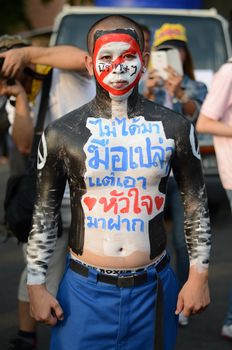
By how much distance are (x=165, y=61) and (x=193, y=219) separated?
2.42 m

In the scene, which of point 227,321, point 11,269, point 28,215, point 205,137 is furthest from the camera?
point 205,137

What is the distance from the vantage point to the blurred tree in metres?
22.7

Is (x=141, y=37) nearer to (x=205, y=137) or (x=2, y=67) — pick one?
(x=2, y=67)

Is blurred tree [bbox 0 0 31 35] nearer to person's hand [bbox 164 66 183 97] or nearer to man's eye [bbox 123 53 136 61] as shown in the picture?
person's hand [bbox 164 66 183 97]

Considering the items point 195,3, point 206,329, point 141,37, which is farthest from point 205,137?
point 141,37

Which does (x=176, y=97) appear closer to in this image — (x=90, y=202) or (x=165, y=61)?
(x=165, y=61)

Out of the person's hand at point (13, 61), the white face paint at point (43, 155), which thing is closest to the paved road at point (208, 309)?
the person's hand at point (13, 61)

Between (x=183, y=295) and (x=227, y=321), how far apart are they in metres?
2.22

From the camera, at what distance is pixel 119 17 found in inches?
112

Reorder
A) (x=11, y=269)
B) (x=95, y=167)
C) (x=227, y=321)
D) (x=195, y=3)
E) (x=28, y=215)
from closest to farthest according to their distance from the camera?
(x=95, y=167)
(x=28, y=215)
(x=227, y=321)
(x=11, y=269)
(x=195, y=3)

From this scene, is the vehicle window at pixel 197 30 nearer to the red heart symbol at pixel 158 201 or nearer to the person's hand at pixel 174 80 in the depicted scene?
the person's hand at pixel 174 80

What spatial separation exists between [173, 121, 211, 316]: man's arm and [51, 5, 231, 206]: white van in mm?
5400

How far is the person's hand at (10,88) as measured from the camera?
3.89 m

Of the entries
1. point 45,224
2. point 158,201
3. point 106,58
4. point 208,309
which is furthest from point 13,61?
point 208,309
